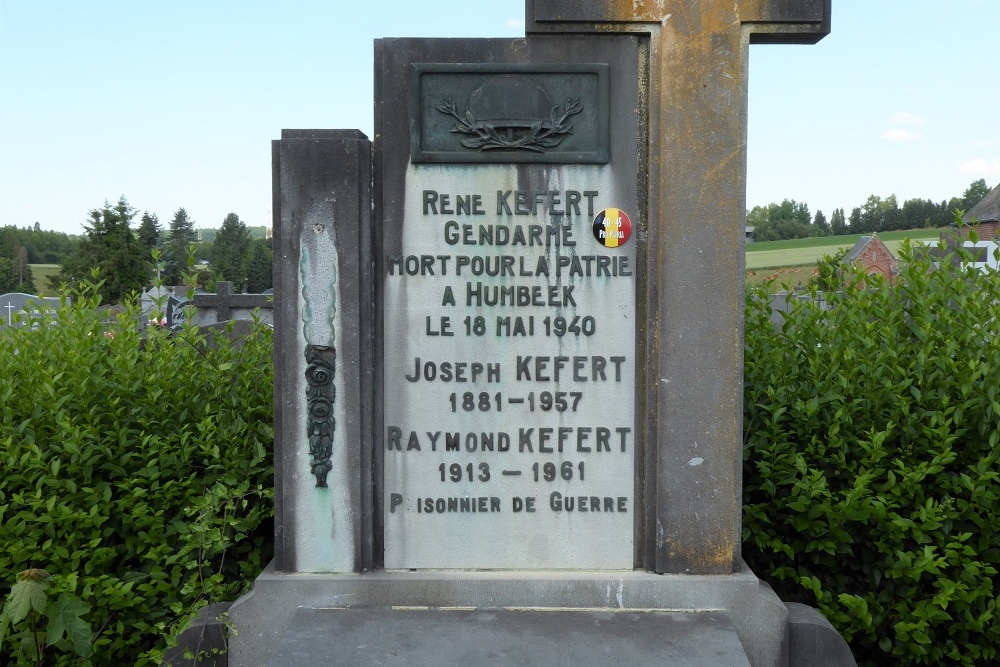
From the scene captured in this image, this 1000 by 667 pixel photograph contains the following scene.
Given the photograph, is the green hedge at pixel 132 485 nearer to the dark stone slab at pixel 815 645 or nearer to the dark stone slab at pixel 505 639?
the dark stone slab at pixel 505 639

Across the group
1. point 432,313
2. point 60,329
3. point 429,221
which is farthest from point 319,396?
→ point 60,329

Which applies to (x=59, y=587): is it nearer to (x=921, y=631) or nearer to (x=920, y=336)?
(x=921, y=631)

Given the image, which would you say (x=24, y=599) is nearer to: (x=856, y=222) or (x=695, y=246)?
(x=695, y=246)

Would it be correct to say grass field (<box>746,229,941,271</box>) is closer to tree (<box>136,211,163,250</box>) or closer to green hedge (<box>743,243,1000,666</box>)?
tree (<box>136,211,163,250</box>)

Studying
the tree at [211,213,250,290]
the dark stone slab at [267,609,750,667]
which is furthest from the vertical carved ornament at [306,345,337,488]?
the tree at [211,213,250,290]

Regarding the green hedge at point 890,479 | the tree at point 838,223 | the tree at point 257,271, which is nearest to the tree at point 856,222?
the tree at point 838,223

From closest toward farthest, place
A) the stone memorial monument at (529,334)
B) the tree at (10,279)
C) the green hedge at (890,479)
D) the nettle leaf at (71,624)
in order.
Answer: the stone memorial monument at (529,334) → the nettle leaf at (71,624) → the green hedge at (890,479) → the tree at (10,279)

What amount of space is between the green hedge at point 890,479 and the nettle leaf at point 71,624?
3.13m

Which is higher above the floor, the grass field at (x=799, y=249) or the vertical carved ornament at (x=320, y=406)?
the grass field at (x=799, y=249)

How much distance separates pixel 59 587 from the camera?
4051 millimetres

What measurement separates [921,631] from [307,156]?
11.5 ft

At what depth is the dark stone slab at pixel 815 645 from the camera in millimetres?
3830

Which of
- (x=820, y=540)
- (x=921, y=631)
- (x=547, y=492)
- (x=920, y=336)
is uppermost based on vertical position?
(x=920, y=336)

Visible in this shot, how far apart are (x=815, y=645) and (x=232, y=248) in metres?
80.9
